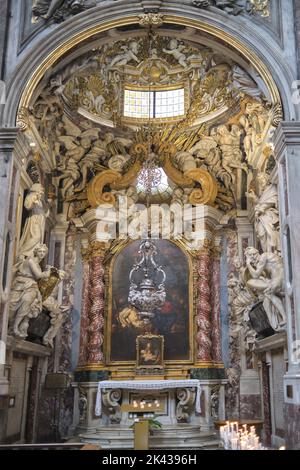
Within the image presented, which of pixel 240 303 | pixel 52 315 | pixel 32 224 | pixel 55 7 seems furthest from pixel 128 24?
pixel 240 303

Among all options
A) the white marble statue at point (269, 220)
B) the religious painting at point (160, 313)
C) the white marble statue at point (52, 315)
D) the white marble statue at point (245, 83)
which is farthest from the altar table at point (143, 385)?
the white marble statue at point (245, 83)

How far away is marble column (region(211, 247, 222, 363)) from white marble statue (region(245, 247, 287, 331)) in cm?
335

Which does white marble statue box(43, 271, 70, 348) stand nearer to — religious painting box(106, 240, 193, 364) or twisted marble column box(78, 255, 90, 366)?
twisted marble column box(78, 255, 90, 366)

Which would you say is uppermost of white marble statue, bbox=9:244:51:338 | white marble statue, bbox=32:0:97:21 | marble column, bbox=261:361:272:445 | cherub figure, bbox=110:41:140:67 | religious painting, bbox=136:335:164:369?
cherub figure, bbox=110:41:140:67

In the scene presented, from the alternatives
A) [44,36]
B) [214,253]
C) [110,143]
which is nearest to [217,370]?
[214,253]

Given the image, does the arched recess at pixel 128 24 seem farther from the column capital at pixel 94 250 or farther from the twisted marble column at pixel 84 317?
the twisted marble column at pixel 84 317

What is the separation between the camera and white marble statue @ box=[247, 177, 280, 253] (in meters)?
10.3

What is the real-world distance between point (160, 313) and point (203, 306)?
3.57 ft

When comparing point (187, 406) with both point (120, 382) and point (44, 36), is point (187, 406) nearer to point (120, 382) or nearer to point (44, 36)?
point (120, 382)

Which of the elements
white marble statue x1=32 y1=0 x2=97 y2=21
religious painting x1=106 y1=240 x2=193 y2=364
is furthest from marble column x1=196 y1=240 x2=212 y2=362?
white marble statue x1=32 y1=0 x2=97 y2=21

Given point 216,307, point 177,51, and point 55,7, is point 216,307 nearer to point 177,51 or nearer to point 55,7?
point 177,51

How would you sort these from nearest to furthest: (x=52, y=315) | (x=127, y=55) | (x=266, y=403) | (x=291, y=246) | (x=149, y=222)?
(x=291, y=246), (x=266, y=403), (x=52, y=315), (x=127, y=55), (x=149, y=222)

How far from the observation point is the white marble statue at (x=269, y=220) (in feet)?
33.8

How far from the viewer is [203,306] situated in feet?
44.5
